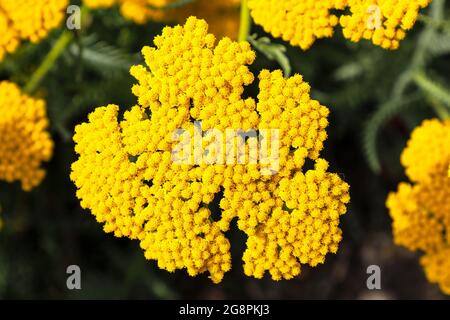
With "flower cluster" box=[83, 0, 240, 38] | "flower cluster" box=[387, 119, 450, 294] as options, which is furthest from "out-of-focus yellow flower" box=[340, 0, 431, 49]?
"flower cluster" box=[83, 0, 240, 38]

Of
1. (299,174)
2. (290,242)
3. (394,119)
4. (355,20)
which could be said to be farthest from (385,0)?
(394,119)

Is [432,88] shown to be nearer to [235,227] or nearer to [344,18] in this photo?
[344,18]

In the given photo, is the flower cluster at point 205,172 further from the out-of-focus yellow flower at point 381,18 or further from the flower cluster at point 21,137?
the flower cluster at point 21,137

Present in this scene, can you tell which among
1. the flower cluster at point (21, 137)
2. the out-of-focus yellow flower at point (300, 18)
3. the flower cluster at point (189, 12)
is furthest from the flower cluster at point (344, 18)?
the flower cluster at point (21, 137)

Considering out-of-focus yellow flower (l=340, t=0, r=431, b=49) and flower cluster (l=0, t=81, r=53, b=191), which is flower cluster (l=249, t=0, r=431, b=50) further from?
flower cluster (l=0, t=81, r=53, b=191)

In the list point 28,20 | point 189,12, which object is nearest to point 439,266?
point 189,12
